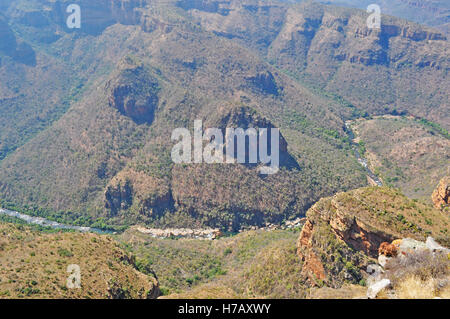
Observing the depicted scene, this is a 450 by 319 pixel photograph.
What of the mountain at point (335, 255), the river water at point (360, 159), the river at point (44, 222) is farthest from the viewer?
the river water at point (360, 159)

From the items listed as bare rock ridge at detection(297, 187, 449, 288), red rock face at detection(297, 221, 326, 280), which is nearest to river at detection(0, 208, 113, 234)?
red rock face at detection(297, 221, 326, 280)

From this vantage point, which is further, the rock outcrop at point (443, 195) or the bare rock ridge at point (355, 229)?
the rock outcrop at point (443, 195)

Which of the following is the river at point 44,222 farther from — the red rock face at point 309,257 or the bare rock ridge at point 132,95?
the red rock face at point 309,257

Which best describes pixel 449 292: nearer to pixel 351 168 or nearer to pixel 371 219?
pixel 371 219

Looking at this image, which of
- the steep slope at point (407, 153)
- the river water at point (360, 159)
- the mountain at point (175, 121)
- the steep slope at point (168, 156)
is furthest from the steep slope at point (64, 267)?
the river water at point (360, 159)

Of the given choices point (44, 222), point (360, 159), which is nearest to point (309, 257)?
point (44, 222)

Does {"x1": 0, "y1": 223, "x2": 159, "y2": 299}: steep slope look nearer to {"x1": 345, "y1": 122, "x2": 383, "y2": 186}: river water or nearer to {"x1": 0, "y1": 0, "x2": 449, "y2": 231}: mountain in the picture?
{"x1": 0, "y1": 0, "x2": 449, "y2": 231}: mountain

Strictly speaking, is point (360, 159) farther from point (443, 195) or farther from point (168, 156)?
point (168, 156)

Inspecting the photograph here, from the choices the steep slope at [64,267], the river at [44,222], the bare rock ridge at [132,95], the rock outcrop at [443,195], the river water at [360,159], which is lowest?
the river at [44,222]
